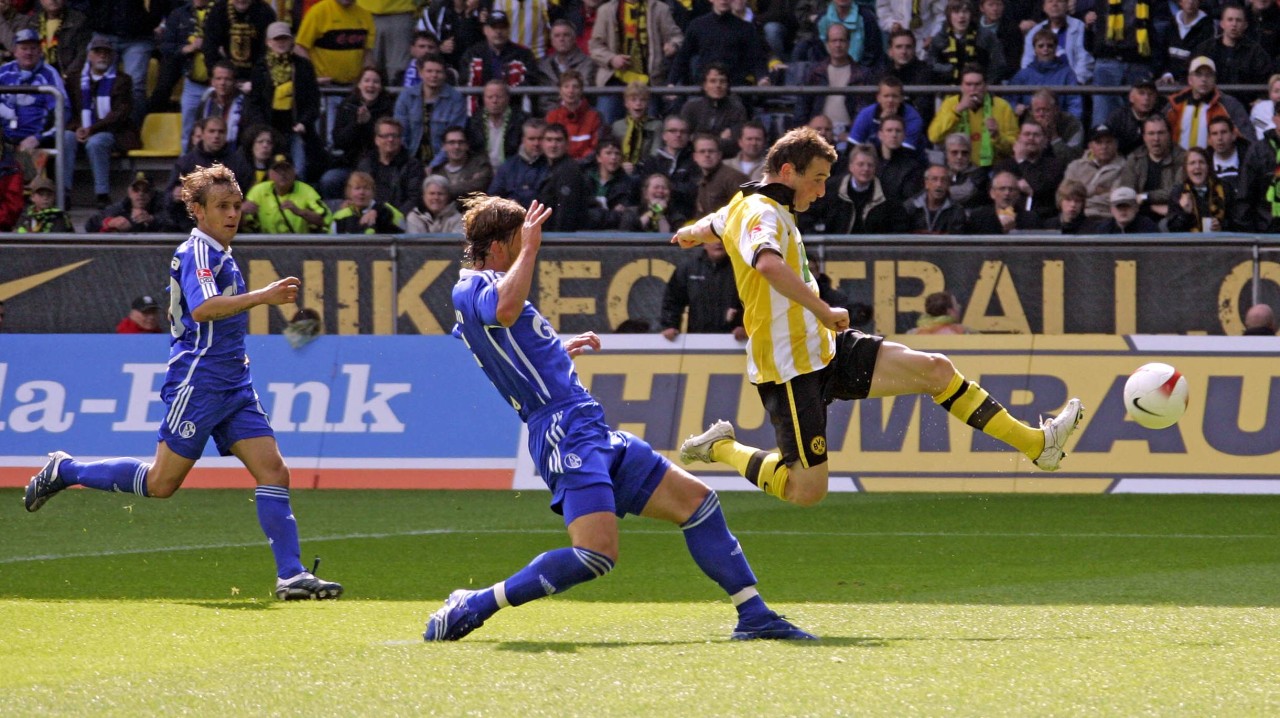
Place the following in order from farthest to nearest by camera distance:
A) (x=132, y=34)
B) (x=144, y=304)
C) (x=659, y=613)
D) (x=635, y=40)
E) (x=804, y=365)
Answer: (x=132, y=34) < (x=635, y=40) < (x=144, y=304) < (x=804, y=365) < (x=659, y=613)

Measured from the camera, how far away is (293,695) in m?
5.18

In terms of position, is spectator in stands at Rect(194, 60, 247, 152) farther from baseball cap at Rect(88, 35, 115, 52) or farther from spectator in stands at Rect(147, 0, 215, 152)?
baseball cap at Rect(88, 35, 115, 52)

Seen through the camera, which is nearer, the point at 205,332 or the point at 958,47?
the point at 205,332

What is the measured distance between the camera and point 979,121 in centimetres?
1630

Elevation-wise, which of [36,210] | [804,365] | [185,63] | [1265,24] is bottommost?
[804,365]

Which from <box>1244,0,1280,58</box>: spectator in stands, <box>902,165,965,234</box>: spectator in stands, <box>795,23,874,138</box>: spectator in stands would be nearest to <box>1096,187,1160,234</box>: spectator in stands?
<box>902,165,965,234</box>: spectator in stands

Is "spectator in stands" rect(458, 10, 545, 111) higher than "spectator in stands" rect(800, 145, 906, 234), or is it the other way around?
"spectator in stands" rect(458, 10, 545, 111)

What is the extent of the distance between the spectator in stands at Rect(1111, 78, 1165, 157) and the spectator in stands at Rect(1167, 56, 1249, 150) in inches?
7.5

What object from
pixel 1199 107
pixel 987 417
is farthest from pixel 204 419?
pixel 1199 107

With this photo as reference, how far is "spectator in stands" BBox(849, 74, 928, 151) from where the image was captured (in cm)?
1608

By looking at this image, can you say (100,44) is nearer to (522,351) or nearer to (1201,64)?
(1201,64)

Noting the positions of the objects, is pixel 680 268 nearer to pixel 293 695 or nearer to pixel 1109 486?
pixel 1109 486

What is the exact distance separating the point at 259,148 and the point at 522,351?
34.5 feet

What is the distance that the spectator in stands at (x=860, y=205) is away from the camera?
15.0 m
